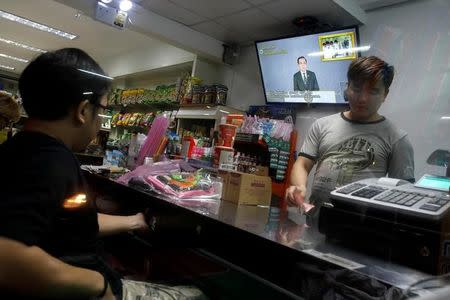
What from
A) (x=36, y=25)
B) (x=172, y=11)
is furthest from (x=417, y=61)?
(x=36, y=25)

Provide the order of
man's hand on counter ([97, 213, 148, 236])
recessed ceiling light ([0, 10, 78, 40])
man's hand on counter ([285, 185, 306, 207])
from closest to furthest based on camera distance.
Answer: man's hand on counter ([97, 213, 148, 236]) → man's hand on counter ([285, 185, 306, 207]) → recessed ceiling light ([0, 10, 78, 40])

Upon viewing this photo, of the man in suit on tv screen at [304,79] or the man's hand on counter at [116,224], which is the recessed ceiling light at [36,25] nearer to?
the man in suit on tv screen at [304,79]

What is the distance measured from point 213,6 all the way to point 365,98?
7.03 feet

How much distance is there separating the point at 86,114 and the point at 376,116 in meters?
1.32

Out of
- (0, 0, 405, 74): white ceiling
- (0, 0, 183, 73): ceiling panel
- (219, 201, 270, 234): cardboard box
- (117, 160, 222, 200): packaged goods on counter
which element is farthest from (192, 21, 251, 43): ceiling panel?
(219, 201, 270, 234): cardboard box

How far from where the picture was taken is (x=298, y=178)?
1.68 meters

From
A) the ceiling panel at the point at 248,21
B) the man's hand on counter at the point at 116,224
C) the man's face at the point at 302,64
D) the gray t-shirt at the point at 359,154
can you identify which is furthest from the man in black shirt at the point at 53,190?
the ceiling panel at the point at 248,21

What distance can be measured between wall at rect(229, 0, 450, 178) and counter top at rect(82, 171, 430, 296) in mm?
915

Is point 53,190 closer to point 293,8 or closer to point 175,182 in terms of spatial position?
point 175,182

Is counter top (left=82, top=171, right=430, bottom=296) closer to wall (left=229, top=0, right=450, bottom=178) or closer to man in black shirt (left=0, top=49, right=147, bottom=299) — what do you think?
man in black shirt (left=0, top=49, right=147, bottom=299)

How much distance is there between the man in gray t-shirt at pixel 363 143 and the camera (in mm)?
1491

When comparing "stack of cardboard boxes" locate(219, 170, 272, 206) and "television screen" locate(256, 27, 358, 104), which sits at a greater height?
"television screen" locate(256, 27, 358, 104)

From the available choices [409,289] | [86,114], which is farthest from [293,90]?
[409,289]

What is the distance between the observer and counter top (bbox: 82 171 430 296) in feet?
2.28
